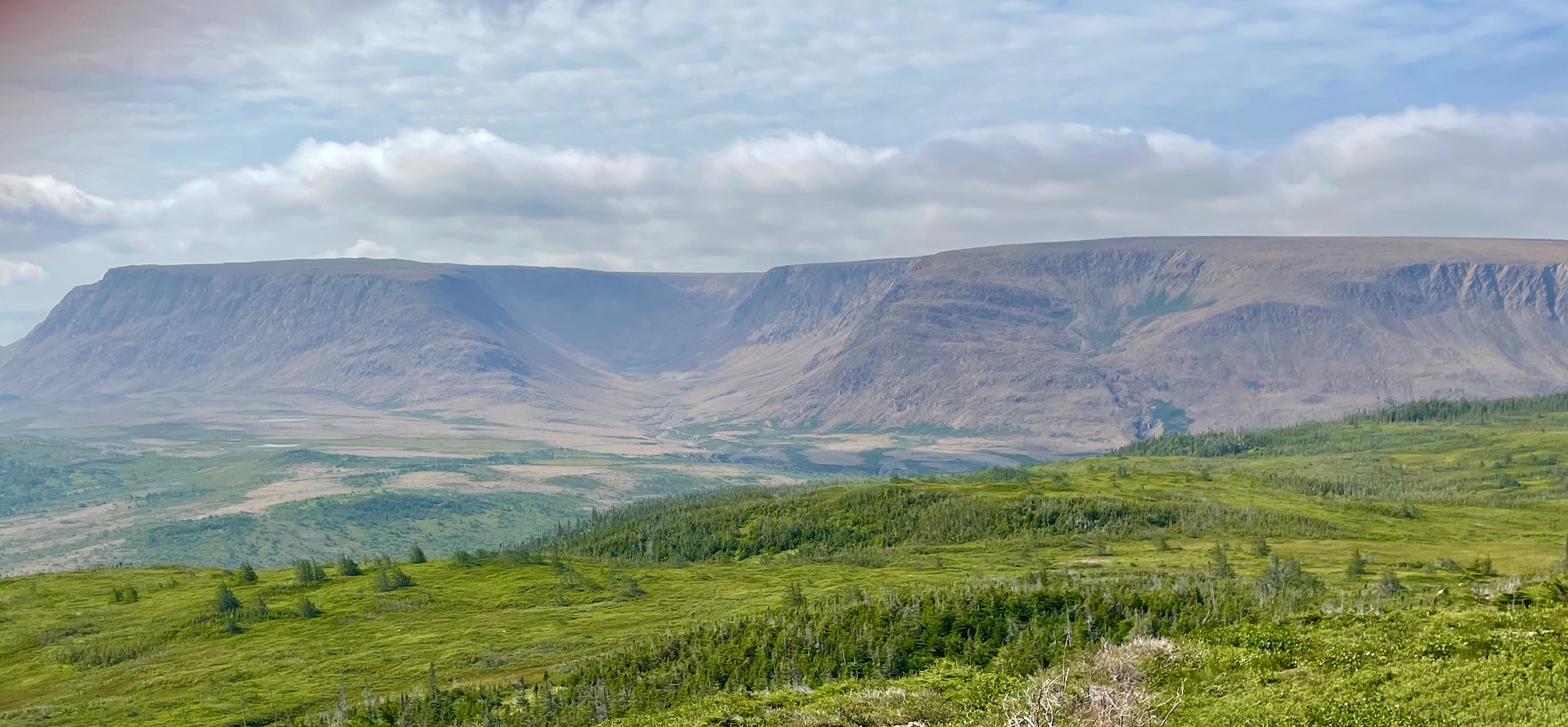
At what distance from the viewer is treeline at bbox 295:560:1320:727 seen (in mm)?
99375

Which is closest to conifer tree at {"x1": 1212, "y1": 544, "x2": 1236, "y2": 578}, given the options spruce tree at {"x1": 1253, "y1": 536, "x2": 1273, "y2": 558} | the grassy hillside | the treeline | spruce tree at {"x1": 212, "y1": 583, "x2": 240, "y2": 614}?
the grassy hillside

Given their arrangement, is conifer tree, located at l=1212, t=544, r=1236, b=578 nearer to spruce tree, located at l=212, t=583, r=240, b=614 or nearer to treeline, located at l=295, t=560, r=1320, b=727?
treeline, located at l=295, t=560, r=1320, b=727

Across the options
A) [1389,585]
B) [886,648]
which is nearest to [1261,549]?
[1389,585]

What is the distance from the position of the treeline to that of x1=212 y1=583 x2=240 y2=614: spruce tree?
81.4 m

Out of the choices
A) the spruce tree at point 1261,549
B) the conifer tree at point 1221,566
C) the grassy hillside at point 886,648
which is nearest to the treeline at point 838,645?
the grassy hillside at point 886,648

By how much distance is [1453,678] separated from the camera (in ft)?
141

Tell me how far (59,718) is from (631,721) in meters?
95.5

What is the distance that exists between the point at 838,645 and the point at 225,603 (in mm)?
129402

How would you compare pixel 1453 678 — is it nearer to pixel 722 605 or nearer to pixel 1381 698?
pixel 1381 698

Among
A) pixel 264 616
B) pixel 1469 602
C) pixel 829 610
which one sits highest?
pixel 1469 602

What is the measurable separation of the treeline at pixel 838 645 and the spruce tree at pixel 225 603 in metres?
81.4

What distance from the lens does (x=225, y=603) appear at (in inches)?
7343


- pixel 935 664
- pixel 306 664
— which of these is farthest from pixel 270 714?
pixel 935 664

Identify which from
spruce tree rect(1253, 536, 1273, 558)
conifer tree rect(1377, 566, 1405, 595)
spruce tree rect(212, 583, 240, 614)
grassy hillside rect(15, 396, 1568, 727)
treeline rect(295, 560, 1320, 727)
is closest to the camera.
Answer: grassy hillside rect(15, 396, 1568, 727)
